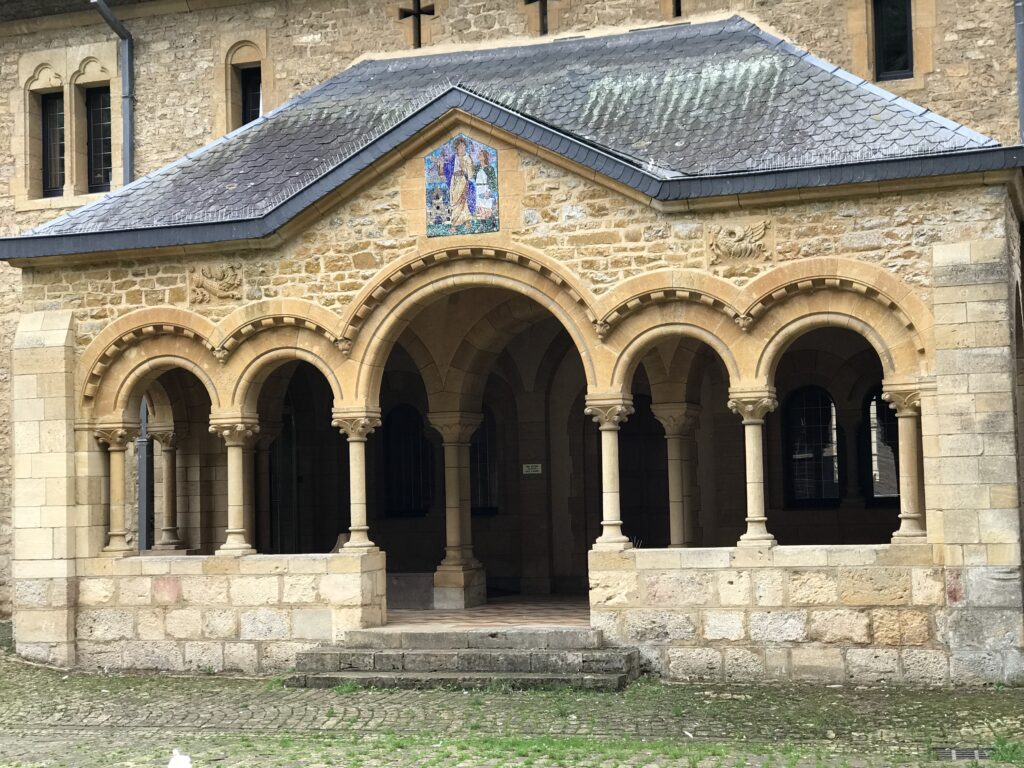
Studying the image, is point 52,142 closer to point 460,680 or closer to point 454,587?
point 454,587

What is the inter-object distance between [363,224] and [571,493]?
510 centimetres

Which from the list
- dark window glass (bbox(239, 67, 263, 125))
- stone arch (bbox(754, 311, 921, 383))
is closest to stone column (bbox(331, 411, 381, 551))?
stone arch (bbox(754, 311, 921, 383))

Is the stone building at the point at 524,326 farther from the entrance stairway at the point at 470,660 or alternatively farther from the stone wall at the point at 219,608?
the entrance stairway at the point at 470,660

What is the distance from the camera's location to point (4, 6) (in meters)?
19.9

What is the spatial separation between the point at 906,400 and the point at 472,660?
425cm

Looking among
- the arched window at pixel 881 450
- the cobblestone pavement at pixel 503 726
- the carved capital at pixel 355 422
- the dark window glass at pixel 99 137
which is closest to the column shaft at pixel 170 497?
the carved capital at pixel 355 422

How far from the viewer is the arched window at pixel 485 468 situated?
61.2ft

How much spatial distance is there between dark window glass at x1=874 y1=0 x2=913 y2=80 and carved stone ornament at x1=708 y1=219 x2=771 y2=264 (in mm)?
4555

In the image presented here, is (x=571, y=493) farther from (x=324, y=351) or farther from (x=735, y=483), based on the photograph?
(x=324, y=351)

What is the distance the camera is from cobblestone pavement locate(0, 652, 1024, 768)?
33.0 ft

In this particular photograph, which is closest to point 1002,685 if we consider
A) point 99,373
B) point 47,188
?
point 99,373

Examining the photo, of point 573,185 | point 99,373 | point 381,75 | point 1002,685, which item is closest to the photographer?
point 1002,685

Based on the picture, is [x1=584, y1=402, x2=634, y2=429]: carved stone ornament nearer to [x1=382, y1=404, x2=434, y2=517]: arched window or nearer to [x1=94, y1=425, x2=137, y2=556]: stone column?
[x1=94, y1=425, x2=137, y2=556]: stone column

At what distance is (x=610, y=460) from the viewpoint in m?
13.9
